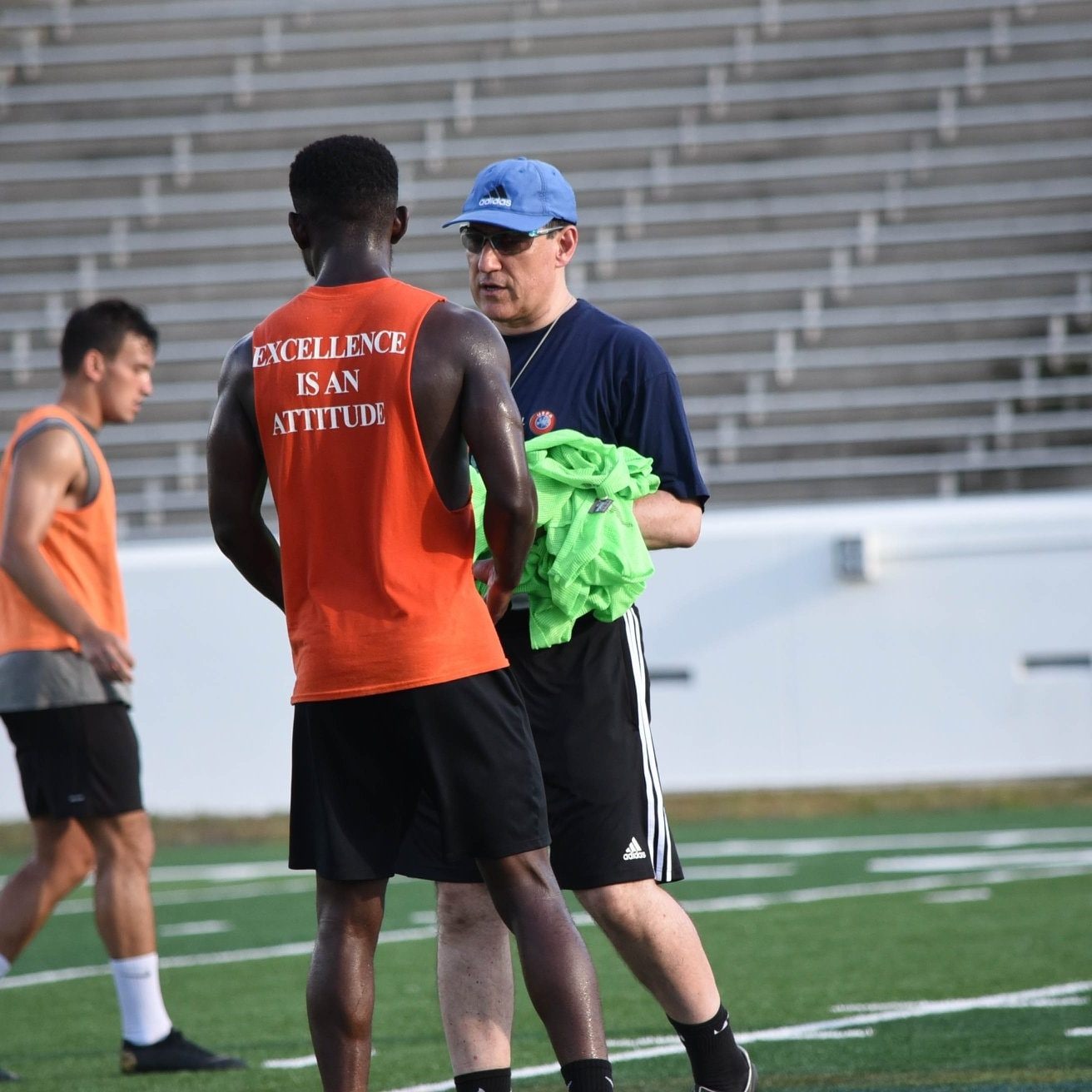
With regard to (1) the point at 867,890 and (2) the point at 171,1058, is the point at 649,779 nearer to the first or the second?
(2) the point at 171,1058

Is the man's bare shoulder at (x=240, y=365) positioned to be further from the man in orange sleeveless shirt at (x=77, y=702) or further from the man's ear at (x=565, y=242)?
the man in orange sleeveless shirt at (x=77, y=702)

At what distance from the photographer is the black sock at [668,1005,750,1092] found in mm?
4121

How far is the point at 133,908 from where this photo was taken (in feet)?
18.4

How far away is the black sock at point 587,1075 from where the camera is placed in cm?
352

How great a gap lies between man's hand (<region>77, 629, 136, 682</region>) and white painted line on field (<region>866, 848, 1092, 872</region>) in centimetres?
472

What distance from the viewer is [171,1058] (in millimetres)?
5395

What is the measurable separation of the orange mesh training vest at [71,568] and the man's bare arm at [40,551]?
84mm

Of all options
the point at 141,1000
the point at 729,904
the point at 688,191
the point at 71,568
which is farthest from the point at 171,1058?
the point at 688,191

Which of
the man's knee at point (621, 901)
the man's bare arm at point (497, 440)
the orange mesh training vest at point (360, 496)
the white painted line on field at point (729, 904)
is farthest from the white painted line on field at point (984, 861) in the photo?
the orange mesh training vest at point (360, 496)

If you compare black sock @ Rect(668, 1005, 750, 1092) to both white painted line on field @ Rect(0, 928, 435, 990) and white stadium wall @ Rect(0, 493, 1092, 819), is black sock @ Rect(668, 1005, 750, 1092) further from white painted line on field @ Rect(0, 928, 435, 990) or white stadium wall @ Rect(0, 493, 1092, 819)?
white stadium wall @ Rect(0, 493, 1092, 819)

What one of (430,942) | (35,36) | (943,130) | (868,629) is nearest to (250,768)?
(868,629)

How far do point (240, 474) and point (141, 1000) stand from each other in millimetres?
2359

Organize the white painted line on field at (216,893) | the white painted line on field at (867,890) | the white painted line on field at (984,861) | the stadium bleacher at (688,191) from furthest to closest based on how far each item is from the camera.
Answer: the stadium bleacher at (688,191)
the white painted line on field at (216,893)
the white painted line on field at (984,861)
the white painted line on field at (867,890)

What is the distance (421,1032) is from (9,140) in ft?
48.1
